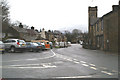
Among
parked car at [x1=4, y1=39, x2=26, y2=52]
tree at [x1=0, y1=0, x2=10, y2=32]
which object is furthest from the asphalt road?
tree at [x1=0, y1=0, x2=10, y2=32]

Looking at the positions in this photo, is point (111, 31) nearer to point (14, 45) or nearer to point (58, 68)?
point (14, 45)

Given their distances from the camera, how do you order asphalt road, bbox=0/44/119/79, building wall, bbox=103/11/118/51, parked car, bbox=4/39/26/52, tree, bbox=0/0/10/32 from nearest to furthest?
asphalt road, bbox=0/44/119/79 < parked car, bbox=4/39/26/52 < building wall, bbox=103/11/118/51 < tree, bbox=0/0/10/32

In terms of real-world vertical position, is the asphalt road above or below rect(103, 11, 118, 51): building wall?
below

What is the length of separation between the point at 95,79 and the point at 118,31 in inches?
867

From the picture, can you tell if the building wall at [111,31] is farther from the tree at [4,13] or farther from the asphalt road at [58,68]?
the tree at [4,13]

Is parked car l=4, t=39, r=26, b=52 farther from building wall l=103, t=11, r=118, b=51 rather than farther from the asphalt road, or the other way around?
building wall l=103, t=11, r=118, b=51

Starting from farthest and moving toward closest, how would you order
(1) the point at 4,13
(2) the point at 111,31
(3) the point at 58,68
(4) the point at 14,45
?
1. (1) the point at 4,13
2. (2) the point at 111,31
3. (4) the point at 14,45
4. (3) the point at 58,68

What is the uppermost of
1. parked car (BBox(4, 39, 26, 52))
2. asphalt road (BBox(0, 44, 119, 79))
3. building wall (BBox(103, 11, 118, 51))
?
building wall (BBox(103, 11, 118, 51))

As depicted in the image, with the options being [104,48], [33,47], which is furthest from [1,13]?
[104,48]

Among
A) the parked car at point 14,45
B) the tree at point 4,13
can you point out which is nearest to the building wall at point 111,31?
the parked car at point 14,45

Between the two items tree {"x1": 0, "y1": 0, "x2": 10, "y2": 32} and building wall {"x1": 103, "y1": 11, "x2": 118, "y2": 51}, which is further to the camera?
tree {"x1": 0, "y1": 0, "x2": 10, "y2": 32}

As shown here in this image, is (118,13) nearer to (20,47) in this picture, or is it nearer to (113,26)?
(113,26)

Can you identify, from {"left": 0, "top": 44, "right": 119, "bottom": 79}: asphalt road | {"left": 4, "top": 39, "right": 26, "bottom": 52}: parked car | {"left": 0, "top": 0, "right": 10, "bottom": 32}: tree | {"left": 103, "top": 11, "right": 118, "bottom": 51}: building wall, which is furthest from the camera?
{"left": 0, "top": 0, "right": 10, "bottom": 32}: tree

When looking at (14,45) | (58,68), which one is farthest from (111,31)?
(58,68)
